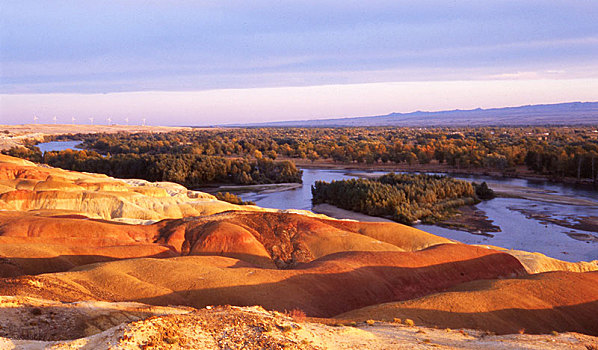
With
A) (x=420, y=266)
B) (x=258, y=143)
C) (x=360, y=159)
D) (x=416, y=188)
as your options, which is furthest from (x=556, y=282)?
(x=258, y=143)

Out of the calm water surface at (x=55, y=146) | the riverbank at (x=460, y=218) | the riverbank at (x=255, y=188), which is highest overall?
the calm water surface at (x=55, y=146)

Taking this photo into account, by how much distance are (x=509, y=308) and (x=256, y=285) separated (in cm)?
989

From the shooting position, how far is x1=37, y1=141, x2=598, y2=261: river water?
3941 centimetres

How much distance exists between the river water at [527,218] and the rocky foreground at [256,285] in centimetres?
971

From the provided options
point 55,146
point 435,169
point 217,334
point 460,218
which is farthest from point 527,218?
point 55,146

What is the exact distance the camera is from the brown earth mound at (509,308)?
55.5 feet

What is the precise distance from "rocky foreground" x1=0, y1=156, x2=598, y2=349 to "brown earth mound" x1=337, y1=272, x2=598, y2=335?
67 millimetres

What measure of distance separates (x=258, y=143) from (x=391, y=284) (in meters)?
107

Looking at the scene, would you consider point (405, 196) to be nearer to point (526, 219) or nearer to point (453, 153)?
point (526, 219)

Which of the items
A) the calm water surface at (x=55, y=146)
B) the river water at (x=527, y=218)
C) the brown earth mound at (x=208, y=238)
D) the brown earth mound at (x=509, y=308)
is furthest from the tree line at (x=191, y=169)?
the brown earth mound at (x=509, y=308)

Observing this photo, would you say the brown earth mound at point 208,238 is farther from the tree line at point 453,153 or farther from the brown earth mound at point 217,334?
the tree line at point 453,153

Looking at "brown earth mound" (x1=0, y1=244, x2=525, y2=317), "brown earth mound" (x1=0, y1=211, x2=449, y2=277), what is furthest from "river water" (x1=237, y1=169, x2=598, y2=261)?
"brown earth mound" (x1=0, y1=244, x2=525, y2=317)

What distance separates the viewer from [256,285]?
63.5ft

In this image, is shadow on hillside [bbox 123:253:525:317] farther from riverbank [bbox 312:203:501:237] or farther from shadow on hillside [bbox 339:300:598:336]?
riverbank [bbox 312:203:501:237]
